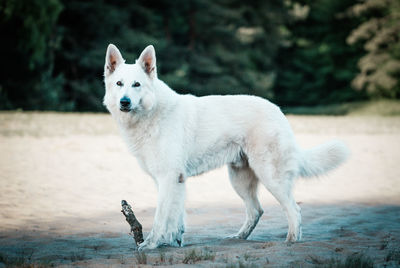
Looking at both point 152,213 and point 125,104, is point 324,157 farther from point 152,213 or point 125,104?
point 152,213

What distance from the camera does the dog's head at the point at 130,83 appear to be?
490 centimetres

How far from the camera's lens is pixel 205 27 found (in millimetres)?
37500

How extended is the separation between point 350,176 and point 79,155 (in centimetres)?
635

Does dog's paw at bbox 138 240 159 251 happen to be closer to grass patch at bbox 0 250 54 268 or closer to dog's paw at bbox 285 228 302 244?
grass patch at bbox 0 250 54 268

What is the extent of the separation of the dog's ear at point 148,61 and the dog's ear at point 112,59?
22cm

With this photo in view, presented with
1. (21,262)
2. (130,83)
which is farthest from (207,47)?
(21,262)

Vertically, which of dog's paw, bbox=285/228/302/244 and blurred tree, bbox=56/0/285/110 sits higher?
blurred tree, bbox=56/0/285/110

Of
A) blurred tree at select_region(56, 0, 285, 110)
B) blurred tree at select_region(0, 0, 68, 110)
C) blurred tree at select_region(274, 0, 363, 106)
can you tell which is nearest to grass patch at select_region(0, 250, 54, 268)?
blurred tree at select_region(0, 0, 68, 110)

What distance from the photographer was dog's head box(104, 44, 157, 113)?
4.90m

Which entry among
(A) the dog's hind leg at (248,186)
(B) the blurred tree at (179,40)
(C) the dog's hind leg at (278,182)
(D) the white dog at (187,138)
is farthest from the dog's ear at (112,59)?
(B) the blurred tree at (179,40)

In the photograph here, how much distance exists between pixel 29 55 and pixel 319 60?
3019 cm

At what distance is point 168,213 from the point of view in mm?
5059

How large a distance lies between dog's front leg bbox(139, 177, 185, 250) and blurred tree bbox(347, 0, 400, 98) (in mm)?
36698

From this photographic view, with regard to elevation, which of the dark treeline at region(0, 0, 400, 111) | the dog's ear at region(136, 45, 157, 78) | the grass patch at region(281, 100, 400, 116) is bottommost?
the dog's ear at region(136, 45, 157, 78)
